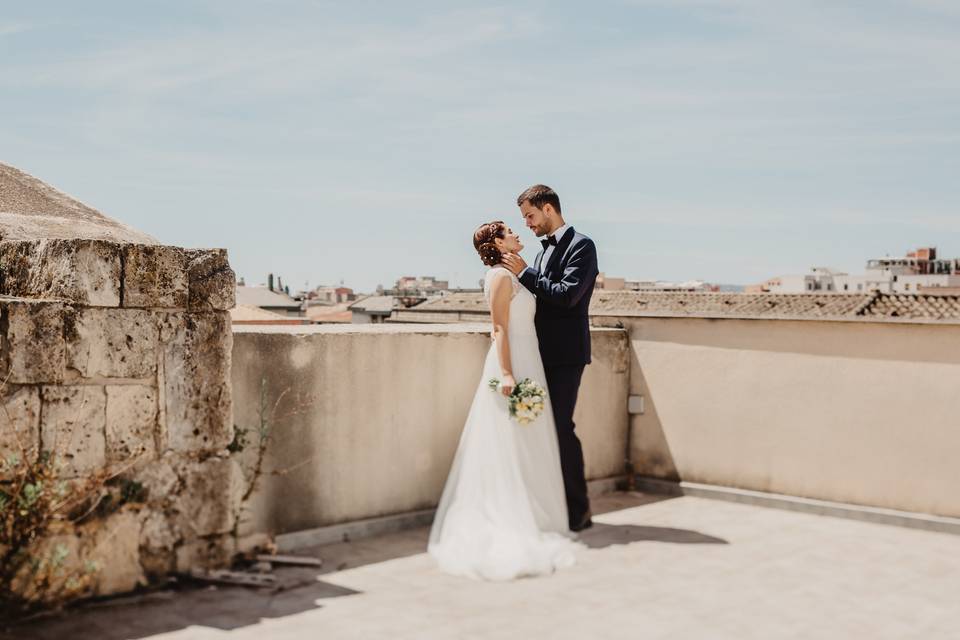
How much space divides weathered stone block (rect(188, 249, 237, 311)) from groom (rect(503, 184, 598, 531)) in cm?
181

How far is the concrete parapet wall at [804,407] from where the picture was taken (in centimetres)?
601

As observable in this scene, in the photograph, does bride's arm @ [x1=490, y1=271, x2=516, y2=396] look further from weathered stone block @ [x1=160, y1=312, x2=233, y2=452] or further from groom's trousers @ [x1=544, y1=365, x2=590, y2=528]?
weathered stone block @ [x1=160, y1=312, x2=233, y2=452]

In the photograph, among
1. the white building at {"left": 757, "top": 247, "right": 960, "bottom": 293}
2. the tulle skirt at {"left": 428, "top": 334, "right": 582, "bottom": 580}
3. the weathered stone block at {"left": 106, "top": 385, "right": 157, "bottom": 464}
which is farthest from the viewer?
the white building at {"left": 757, "top": 247, "right": 960, "bottom": 293}

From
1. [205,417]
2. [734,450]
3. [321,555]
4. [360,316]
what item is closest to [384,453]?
[321,555]

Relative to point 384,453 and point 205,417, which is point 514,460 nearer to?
point 384,453

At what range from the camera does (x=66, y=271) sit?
416 cm

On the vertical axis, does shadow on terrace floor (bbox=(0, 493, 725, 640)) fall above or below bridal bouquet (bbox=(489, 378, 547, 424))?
below

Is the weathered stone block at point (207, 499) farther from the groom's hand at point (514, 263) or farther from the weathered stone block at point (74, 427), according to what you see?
the groom's hand at point (514, 263)

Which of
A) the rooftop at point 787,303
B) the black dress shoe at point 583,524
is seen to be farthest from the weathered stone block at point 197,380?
the rooftop at point 787,303

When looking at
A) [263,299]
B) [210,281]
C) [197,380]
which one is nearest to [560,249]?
[210,281]

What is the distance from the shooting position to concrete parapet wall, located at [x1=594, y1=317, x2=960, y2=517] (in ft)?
19.7

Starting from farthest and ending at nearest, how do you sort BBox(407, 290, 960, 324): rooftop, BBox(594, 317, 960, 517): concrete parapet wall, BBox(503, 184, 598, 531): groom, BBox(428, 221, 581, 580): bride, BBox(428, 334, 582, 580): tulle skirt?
BBox(407, 290, 960, 324): rooftop → BBox(594, 317, 960, 517): concrete parapet wall → BBox(503, 184, 598, 531): groom → BBox(428, 221, 581, 580): bride → BBox(428, 334, 582, 580): tulle skirt

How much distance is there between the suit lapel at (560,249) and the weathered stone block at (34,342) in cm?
277

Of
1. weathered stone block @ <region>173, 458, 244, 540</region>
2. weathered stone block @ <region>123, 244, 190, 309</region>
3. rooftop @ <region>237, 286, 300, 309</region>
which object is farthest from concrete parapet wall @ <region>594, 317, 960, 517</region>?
rooftop @ <region>237, 286, 300, 309</region>
